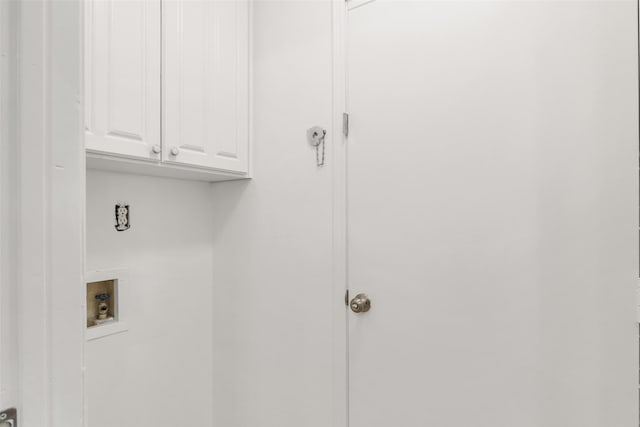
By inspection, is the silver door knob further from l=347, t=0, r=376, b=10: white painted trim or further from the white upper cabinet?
l=347, t=0, r=376, b=10: white painted trim

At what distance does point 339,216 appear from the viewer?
1.30 metres

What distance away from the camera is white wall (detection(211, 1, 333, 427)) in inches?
53.1

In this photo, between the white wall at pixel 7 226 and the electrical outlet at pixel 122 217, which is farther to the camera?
the electrical outlet at pixel 122 217

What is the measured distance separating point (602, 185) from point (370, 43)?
800mm

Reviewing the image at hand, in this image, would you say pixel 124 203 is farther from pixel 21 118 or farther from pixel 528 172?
pixel 528 172

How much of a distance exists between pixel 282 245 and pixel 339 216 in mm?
286

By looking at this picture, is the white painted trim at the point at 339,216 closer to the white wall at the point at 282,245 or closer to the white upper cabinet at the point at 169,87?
the white wall at the point at 282,245

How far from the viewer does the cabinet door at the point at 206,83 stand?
1234 millimetres

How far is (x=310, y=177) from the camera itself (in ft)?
4.50

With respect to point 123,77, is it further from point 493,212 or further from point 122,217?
point 493,212

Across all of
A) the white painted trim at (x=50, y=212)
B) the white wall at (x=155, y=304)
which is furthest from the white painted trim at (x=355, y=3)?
the white painted trim at (x=50, y=212)

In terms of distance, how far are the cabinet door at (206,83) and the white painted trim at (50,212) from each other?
3.00 ft

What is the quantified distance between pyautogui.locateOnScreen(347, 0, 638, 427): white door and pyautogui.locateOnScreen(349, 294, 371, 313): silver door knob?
18 millimetres

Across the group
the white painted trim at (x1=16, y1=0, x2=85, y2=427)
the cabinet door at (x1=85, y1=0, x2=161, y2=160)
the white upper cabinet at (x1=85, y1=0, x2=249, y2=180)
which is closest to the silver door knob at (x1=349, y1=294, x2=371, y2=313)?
the white upper cabinet at (x1=85, y1=0, x2=249, y2=180)
